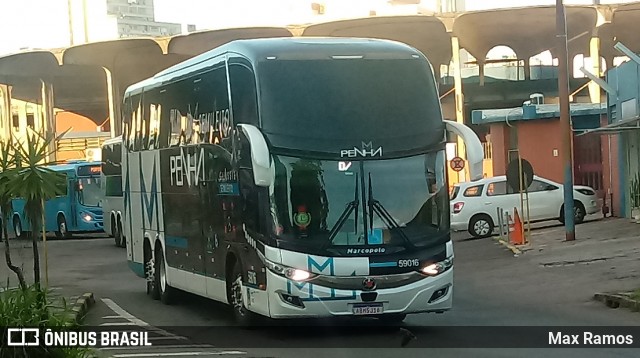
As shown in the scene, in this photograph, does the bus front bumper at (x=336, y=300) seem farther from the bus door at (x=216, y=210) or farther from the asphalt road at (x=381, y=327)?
the bus door at (x=216, y=210)

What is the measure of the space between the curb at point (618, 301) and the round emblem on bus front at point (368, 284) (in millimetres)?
4454

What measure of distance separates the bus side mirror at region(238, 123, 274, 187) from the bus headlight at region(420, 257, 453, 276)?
2109 mm

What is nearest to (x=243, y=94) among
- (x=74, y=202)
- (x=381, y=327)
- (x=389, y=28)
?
(x=381, y=327)

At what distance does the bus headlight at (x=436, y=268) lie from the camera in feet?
42.7

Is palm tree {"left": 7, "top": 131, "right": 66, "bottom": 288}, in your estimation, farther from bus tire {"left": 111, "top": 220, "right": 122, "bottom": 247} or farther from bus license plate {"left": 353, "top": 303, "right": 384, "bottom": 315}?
bus tire {"left": 111, "top": 220, "right": 122, "bottom": 247}

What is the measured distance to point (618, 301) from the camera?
15883mm

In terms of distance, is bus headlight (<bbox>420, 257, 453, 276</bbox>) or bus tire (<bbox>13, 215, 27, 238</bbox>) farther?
bus tire (<bbox>13, 215, 27, 238</bbox>)

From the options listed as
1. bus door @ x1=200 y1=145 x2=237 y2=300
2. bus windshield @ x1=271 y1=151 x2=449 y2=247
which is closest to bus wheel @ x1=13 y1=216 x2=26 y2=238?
bus door @ x1=200 y1=145 x2=237 y2=300

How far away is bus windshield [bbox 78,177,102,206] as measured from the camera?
42469 millimetres

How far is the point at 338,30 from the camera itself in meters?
59.2

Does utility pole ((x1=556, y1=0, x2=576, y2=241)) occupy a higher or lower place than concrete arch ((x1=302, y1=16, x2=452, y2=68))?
lower

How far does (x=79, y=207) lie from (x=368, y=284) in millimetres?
31870

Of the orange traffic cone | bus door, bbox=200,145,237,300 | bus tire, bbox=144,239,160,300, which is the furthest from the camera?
the orange traffic cone

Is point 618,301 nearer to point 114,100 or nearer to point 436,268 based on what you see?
point 436,268
